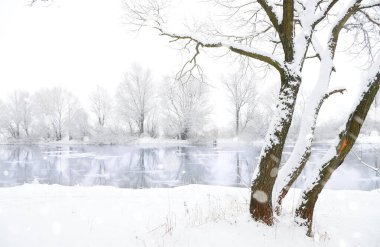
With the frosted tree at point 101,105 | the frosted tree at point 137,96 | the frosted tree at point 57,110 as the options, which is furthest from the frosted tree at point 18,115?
the frosted tree at point 137,96

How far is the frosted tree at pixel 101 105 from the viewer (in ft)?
169

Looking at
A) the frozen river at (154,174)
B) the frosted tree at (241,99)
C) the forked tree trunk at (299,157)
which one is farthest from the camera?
the frosted tree at (241,99)

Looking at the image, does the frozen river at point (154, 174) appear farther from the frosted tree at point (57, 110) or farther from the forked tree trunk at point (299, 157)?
the frosted tree at point (57, 110)

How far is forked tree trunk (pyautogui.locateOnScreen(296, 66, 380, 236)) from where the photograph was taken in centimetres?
482

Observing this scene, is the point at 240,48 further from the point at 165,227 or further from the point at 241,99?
the point at 241,99

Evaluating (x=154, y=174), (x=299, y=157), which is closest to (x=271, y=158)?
(x=299, y=157)

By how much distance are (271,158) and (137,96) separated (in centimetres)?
4102

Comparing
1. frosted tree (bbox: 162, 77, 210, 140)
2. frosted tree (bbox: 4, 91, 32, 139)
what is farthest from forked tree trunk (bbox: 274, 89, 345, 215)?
frosted tree (bbox: 4, 91, 32, 139)

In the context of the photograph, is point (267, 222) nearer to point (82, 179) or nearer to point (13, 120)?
point (82, 179)

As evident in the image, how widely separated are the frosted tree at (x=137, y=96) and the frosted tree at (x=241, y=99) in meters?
10.5

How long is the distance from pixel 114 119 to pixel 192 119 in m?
13.2

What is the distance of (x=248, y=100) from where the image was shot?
1746 inches

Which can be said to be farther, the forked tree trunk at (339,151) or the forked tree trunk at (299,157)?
the forked tree trunk at (299,157)

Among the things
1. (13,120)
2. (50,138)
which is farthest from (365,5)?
(13,120)
